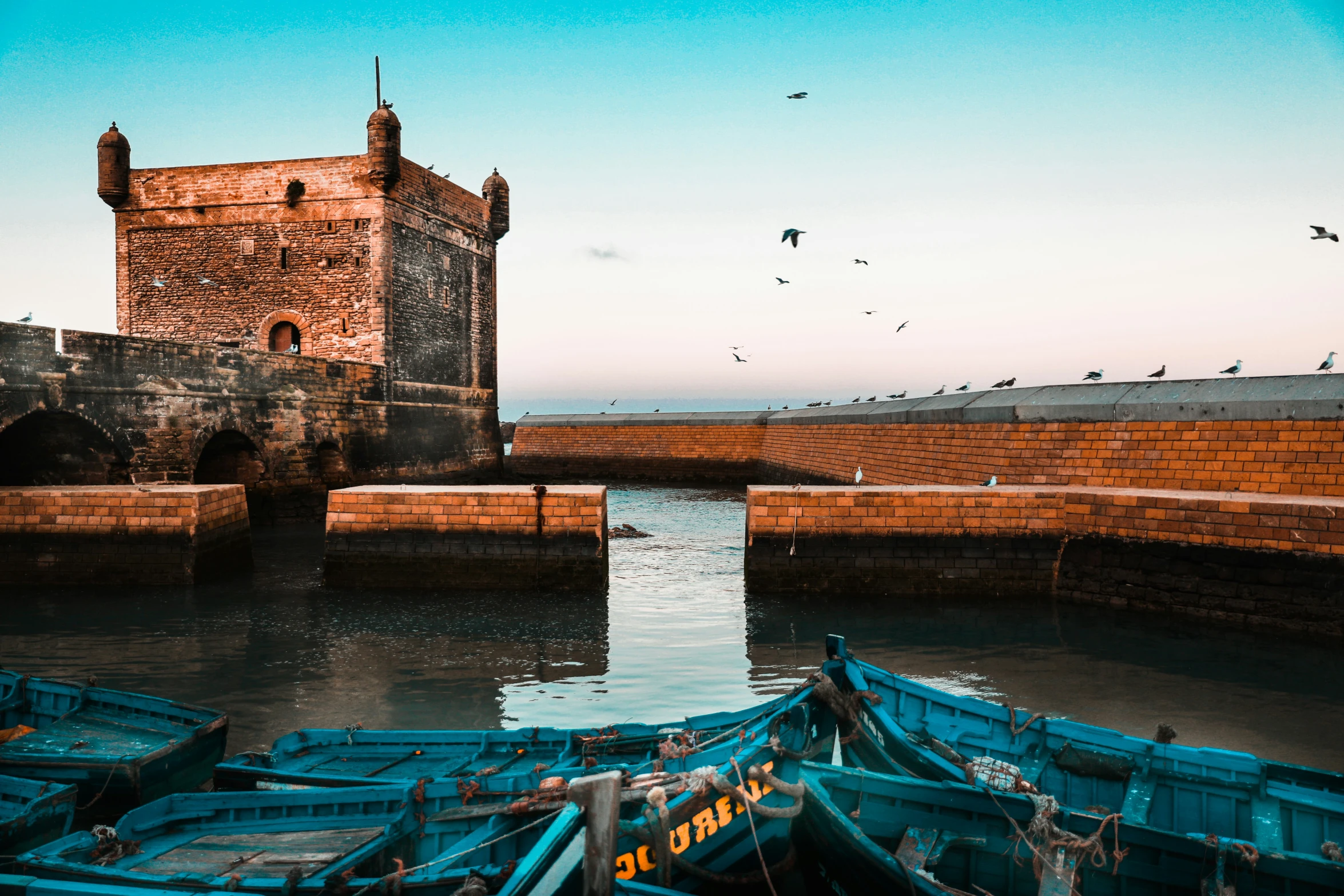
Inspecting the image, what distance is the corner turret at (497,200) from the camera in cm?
3005

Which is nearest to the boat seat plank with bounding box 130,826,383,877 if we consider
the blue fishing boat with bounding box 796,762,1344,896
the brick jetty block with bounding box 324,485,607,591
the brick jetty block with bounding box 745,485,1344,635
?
the blue fishing boat with bounding box 796,762,1344,896

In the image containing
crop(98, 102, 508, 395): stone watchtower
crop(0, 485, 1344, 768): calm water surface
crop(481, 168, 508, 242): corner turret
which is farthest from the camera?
crop(481, 168, 508, 242): corner turret

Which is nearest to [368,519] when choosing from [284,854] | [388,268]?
[284,854]

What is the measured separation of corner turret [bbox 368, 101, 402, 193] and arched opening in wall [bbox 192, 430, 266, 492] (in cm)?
885

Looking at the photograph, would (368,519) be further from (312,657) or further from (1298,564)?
(1298,564)

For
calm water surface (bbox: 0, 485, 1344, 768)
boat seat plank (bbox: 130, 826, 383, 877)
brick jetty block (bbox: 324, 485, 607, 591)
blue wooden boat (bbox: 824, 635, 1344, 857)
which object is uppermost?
brick jetty block (bbox: 324, 485, 607, 591)

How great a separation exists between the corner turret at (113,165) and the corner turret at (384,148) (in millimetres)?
7762

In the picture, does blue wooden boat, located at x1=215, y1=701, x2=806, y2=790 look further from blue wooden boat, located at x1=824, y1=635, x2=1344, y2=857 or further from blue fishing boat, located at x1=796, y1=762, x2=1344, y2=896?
blue fishing boat, located at x1=796, y1=762, x2=1344, y2=896

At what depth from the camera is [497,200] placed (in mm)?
30188

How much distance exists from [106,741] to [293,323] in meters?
21.8

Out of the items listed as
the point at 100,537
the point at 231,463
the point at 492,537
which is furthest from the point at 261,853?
the point at 231,463

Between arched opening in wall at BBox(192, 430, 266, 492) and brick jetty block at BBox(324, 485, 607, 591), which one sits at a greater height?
arched opening in wall at BBox(192, 430, 266, 492)

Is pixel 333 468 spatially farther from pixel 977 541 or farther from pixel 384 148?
pixel 977 541

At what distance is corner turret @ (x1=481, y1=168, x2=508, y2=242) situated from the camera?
30.0 m
